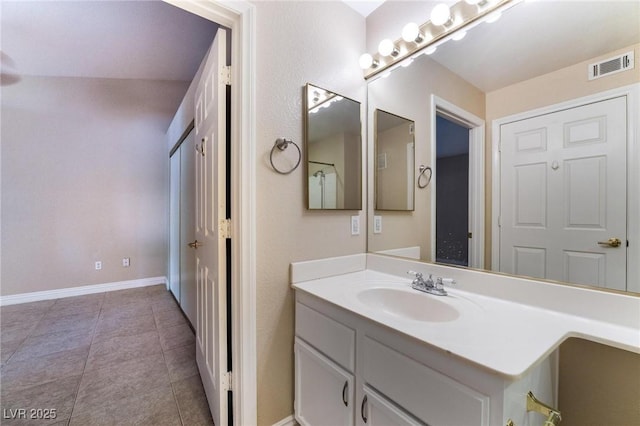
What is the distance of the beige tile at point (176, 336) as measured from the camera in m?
2.25

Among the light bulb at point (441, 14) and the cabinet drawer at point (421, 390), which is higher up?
the light bulb at point (441, 14)

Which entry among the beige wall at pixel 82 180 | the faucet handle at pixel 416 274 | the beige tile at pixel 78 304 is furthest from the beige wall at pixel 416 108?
the beige wall at pixel 82 180

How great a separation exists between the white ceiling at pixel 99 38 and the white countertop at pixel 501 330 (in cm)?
291

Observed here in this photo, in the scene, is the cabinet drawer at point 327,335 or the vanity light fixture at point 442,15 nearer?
the cabinet drawer at point 327,335

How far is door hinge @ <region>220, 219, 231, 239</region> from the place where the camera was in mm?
1274

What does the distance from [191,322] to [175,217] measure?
138 cm

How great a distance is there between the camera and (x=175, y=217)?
3232mm

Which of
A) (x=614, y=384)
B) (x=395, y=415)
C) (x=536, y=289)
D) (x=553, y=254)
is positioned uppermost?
(x=553, y=254)

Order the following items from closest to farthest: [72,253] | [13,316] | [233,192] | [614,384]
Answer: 1. [614,384]
2. [233,192]
3. [13,316]
4. [72,253]

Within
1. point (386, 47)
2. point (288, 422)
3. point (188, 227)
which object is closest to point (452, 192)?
point (386, 47)

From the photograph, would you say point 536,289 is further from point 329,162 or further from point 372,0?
point 372,0

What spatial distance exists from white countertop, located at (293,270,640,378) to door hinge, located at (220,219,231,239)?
1.76 feet

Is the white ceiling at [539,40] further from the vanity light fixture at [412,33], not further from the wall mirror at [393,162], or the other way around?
the wall mirror at [393,162]

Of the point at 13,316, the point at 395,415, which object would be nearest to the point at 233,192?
the point at 395,415
